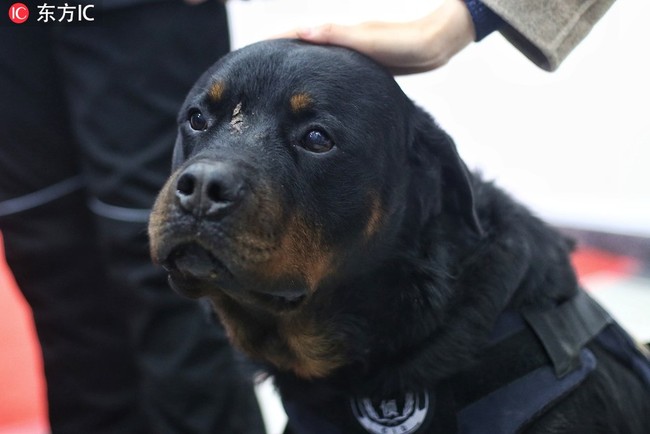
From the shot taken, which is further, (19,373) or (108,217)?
(19,373)

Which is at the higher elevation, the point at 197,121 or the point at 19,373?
the point at 197,121

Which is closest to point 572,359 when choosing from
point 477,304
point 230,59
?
point 477,304

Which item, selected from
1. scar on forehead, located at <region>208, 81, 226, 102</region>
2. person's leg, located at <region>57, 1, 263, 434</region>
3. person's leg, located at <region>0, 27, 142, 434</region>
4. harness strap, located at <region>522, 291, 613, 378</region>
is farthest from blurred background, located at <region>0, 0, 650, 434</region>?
scar on forehead, located at <region>208, 81, 226, 102</region>

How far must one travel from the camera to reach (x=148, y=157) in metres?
1.96

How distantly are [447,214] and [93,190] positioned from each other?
2.85 ft

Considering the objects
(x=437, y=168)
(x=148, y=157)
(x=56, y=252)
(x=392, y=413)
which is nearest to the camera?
(x=392, y=413)

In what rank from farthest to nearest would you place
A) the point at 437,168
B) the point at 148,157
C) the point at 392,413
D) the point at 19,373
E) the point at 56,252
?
the point at 19,373 → the point at 56,252 → the point at 148,157 → the point at 437,168 → the point at 392,413

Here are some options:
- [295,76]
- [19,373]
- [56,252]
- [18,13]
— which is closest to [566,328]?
[295,76]

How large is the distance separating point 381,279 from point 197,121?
53cm

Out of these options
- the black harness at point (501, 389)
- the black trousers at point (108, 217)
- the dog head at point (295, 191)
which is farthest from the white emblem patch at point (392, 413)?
the black trousers at point (108, 217)

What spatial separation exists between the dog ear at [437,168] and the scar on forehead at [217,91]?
1.44ft

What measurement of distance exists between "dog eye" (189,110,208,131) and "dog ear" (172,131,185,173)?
0.20 ft

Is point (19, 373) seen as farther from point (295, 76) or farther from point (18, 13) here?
point (295, 76)

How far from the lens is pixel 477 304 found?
1.73m
